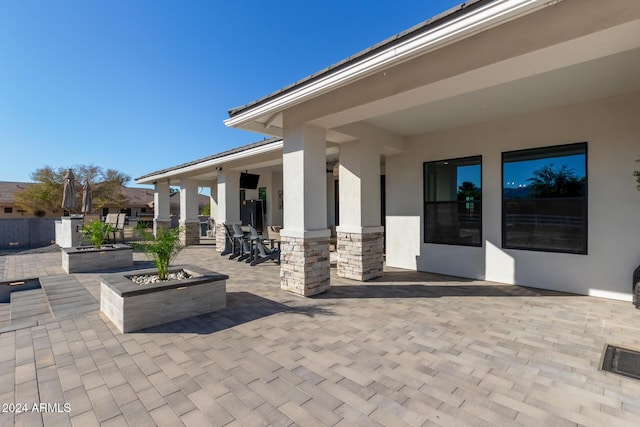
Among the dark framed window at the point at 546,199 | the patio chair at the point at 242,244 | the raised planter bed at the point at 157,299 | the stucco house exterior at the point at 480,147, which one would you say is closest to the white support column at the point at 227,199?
the patio chair at the point at 242,244

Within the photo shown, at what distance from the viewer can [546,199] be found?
558cm

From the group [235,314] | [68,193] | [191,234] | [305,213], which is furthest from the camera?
[191,234]

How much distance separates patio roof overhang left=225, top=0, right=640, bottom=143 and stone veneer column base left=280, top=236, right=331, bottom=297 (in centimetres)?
213

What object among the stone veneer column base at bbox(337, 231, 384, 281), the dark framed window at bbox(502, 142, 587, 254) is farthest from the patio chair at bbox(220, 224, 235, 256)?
the dark framed window at bbox(502, 142, 587, 254)

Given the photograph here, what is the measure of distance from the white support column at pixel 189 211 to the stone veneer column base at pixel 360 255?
26.8ft

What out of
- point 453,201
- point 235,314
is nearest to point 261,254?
point 235,314

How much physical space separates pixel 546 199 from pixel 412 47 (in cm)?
446

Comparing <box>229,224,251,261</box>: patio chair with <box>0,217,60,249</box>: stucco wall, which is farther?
<box>0,217,60,249</box>: stucco wall

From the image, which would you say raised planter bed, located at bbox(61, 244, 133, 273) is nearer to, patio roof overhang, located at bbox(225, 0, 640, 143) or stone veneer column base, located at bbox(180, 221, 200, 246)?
stone veneer column base, located at bbox(180, 221, 200, 246)

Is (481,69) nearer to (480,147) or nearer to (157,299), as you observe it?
(480,147)

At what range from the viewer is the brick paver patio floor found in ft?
6.92

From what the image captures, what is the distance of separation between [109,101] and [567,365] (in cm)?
1425

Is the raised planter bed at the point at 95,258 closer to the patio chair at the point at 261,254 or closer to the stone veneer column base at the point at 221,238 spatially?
the stone veneer column base at the point at 221,238

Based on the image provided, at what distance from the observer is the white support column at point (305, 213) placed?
16.4 feet
